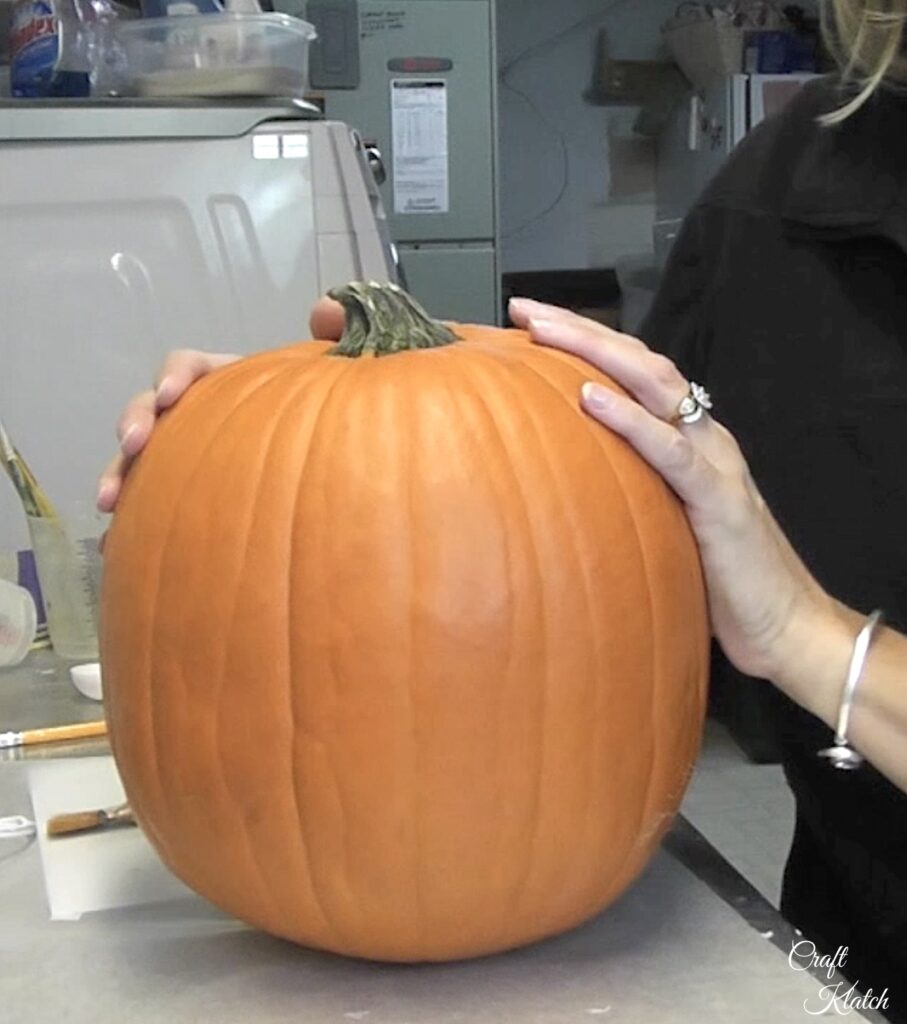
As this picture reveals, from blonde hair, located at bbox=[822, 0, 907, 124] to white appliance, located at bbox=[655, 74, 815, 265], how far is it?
205cm

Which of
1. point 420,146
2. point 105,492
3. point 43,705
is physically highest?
point 420,146

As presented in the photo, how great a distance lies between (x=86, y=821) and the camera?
73cm

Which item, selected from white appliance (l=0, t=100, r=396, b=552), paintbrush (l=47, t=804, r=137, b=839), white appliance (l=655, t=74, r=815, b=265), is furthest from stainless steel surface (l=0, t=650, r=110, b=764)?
white appliance (l=655, t=74, r=815, b=265)

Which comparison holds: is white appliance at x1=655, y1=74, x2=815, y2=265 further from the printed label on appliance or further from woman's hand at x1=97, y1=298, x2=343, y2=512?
woman's hand at x1=97, y1=298, x2=343, y2=512

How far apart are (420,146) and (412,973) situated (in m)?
2.46

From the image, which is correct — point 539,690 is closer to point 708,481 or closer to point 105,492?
point 708,481

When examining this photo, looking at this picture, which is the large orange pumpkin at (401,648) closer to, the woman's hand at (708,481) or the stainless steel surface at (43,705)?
the woman's hand at (708,481)

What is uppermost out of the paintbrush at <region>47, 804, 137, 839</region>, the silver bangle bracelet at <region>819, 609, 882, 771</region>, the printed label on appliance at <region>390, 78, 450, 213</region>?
the printed label on appliance at <region>390, 78, 450, 213</region>

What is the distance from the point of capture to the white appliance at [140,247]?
1573 millimetres

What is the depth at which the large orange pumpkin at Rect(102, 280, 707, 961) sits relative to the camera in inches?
21.1

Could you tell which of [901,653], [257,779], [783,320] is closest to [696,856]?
[901,653]

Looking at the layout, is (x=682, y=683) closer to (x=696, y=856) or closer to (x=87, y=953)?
(x=696, y=856)

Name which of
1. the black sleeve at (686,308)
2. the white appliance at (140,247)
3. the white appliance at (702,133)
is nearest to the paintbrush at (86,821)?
the black sleeve at (686,308)

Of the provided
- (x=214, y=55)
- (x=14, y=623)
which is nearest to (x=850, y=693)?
(x=14, y=623)
